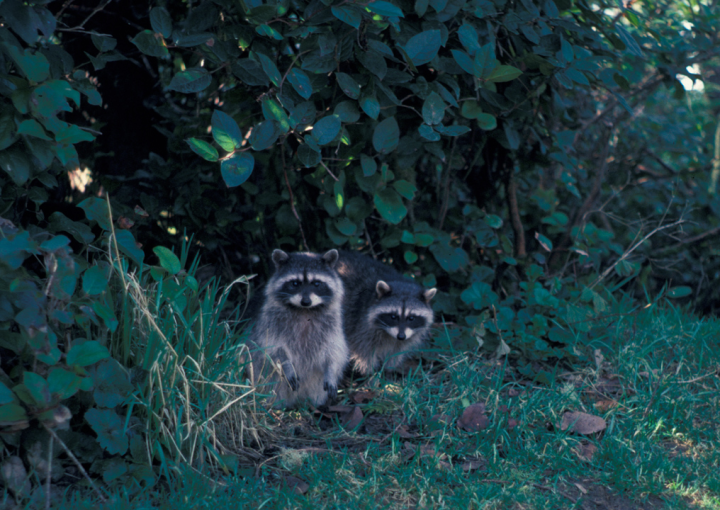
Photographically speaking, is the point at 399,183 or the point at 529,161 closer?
the point at 399,183

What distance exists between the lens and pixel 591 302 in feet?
15.4

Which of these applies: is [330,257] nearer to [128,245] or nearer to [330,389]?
[330,389]

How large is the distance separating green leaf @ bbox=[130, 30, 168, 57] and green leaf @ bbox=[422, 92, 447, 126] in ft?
4.52

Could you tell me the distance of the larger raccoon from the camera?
379cm

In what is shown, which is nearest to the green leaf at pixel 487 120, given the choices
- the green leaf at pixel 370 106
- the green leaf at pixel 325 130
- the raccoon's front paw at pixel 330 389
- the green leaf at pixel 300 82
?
the green leaf at pixel 370 106

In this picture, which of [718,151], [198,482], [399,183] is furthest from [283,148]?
[718,151]

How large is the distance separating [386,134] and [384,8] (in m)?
0.95

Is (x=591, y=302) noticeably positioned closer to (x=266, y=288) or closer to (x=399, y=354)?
(x=399, y=354)

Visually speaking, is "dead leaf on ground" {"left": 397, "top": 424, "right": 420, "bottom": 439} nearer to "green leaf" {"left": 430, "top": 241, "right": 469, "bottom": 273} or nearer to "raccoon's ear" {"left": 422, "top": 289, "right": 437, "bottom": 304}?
"raccoon's ear" {"left": 422, "top": 289, "right": 437, "bottom": 304}

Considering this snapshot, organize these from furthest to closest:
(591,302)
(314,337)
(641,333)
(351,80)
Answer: (591,302) → (641,333) → (314,337) → (351,80)

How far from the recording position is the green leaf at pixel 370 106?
335cm

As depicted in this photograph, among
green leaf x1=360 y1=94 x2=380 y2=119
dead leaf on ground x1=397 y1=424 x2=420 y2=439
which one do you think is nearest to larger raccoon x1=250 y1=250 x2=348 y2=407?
dead leaf on ground x1=397 y1=424 x2=420 y2=439

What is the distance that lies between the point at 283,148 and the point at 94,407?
2.04 m

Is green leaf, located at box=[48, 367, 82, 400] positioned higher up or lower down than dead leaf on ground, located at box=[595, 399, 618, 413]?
higher up
